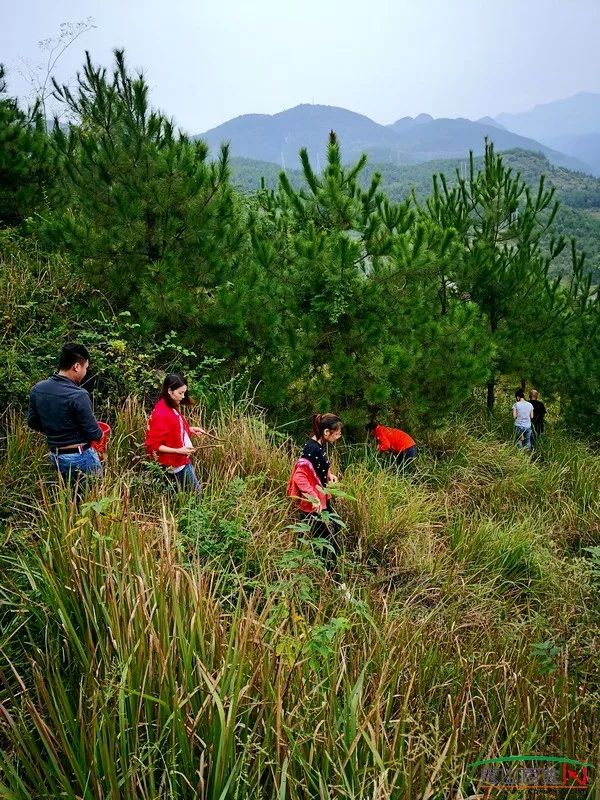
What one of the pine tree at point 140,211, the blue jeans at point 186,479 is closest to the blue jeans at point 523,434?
the pine tree at point 140,211

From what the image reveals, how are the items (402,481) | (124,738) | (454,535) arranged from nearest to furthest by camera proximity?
(124,738) → (454,535) → (402,481)

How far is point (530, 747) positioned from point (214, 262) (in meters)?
5.36

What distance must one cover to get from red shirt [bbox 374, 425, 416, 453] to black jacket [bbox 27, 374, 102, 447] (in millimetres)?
3554

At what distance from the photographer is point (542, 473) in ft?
24.7

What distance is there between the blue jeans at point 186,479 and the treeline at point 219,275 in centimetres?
158

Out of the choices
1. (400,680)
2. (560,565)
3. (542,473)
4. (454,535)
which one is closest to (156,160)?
(454,535)

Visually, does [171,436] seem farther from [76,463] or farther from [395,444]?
[395,444]

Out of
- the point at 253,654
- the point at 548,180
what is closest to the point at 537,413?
the point at 253,654

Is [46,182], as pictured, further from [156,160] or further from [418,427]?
[418,427]

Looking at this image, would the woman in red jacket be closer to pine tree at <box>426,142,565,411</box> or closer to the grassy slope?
the grassy slope

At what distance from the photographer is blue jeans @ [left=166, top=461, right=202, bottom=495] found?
4074 mm

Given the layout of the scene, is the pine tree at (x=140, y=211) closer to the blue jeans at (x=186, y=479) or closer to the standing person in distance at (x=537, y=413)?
the blue jeans at (x=186, y=479)

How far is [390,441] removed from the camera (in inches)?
246

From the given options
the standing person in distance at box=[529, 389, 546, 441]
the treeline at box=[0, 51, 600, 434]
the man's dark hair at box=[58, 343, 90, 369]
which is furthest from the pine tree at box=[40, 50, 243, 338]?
the standing person in distance at box=[529, 389, 546, 441]
